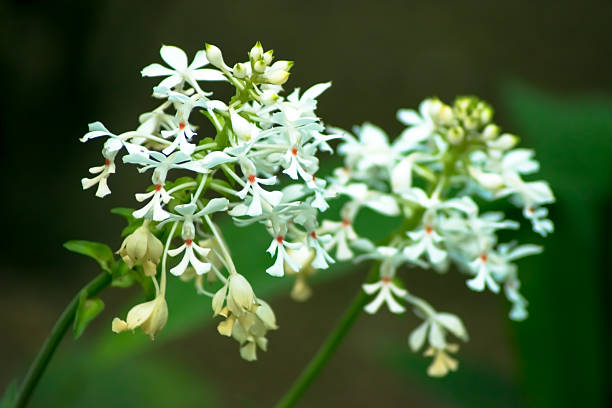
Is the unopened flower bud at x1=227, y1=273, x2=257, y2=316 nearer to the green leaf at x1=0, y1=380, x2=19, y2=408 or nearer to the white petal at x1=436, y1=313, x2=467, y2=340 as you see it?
the green leaf at x1=0, y1=380, x2=19, y2=408

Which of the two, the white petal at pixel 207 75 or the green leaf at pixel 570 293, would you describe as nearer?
the white petal at pixel 207 75

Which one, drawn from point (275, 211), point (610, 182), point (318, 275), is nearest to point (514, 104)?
point (610, 182)

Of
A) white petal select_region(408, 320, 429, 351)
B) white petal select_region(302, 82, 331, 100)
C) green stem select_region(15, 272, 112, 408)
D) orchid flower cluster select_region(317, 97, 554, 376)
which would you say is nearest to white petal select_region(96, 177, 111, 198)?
green stem select_region(15, 272, 112, 408)

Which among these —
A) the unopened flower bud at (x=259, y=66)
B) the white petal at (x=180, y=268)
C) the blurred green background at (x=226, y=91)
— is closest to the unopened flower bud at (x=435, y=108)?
the unopened flower bud at (x=259, y=66)

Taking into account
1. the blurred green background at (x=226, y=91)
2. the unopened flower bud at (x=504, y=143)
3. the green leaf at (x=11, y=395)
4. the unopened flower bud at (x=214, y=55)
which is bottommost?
the blurred green background at (x=226, y=91)

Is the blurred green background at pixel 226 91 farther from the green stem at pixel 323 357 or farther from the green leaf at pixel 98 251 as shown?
the green leaf at pixel 98 251

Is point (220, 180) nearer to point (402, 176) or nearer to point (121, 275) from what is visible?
point (121, 275)
